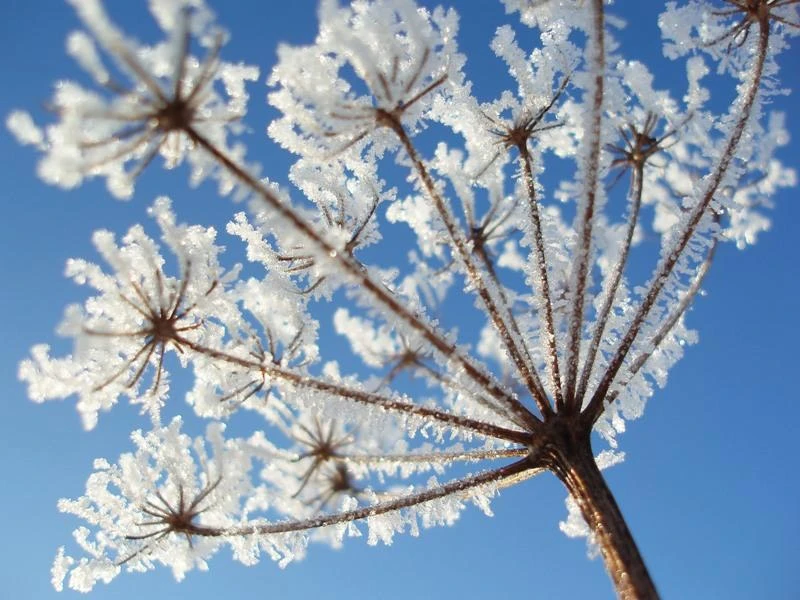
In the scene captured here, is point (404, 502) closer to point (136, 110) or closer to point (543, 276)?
point (543, 276)

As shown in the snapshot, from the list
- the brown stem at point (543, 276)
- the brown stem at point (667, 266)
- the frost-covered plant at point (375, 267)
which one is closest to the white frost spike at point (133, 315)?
the frost-covered plant at point (375, 267)

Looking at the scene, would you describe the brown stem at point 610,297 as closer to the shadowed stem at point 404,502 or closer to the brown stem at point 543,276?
the brown stem at point 543,276

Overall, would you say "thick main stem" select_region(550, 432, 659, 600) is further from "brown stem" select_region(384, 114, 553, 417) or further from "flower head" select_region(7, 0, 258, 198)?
"flower head" select_region(7, 0, 258, 198)

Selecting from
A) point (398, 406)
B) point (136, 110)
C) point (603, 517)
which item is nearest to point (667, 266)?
point (603, 517)

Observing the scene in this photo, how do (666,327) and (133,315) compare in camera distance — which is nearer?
(133,315)

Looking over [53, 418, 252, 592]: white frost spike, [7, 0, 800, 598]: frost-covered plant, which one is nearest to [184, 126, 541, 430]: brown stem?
[7, 0, 800, 598]: frost-covered plant
